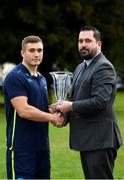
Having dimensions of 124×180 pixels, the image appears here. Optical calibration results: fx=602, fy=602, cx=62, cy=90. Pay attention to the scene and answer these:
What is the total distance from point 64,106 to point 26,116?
42 cm

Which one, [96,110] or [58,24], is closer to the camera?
[96,110]

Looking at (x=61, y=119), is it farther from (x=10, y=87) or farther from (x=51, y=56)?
(x=51, y=56)

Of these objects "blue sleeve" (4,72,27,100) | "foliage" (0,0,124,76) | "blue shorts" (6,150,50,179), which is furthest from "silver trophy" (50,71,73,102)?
"foliage" (0,0,124,76)

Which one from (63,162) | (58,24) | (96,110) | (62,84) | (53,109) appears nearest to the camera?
(96,110)

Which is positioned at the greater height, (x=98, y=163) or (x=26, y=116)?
(x=26, y=116)

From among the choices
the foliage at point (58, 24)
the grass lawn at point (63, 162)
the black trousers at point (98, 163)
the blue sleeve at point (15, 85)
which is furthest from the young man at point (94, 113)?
the foliage at point (58, 24)

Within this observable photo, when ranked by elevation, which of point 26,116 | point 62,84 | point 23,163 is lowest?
point 23,163

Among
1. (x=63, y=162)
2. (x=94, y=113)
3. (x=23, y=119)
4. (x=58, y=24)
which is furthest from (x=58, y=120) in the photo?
(x=58, y=24)

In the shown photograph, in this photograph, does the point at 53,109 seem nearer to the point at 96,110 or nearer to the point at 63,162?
the point at 96,110

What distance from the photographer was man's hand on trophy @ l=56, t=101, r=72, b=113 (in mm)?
6379

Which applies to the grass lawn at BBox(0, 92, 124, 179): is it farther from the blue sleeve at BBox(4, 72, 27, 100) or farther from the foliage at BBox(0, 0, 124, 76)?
the foliage at BBox(0, 0, 124, 76)

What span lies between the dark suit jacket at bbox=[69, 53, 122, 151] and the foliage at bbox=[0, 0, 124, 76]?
75.1ft

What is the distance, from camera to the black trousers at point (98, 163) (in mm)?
6375

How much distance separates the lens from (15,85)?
6.46 meters
